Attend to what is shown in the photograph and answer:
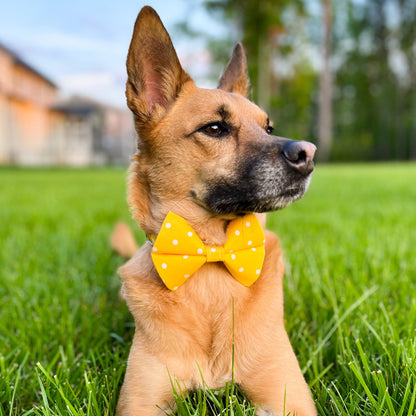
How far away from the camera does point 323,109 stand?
27.6 meters

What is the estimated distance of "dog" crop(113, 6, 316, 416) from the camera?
5.71 ft

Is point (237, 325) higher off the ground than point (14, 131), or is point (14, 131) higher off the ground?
point (14, 131)

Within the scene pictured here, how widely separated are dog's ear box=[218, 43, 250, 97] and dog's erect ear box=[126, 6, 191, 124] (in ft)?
1.55

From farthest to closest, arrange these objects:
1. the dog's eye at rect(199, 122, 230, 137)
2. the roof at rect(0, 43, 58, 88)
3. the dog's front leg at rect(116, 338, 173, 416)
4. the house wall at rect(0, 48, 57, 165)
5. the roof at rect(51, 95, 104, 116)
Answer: the roof at rect(51, 95, 104, 116)
the house wall at rect(0, 48, 57, 165)
the roof at rect(0, 43, 58, 88)
the dog's eye at rect(199, 122, 230, 137)
the dog's front leg at rect(116, 338, 173, 416)

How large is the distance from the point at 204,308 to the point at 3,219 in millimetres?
5140

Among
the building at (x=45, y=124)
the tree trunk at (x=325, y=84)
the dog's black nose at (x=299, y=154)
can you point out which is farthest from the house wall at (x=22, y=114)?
the dog's black nose at (x=299, y=154)

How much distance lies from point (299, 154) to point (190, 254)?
606 millimetres

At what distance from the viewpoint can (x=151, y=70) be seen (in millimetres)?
2141

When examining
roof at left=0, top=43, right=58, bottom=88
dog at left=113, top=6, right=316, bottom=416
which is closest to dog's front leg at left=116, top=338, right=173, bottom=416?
dog at left=113, top=6, right=316, bottom=416

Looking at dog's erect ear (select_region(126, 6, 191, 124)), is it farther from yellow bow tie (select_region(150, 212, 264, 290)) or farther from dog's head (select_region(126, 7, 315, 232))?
yellow bow tie (select_region(150, 212, 264, 290))

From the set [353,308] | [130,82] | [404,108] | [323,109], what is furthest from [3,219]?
[404,108]

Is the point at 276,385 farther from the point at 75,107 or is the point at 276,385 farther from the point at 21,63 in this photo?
the point at 75,107

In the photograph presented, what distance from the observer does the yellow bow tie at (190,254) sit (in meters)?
1.81

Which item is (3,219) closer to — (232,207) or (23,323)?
(23,323)
